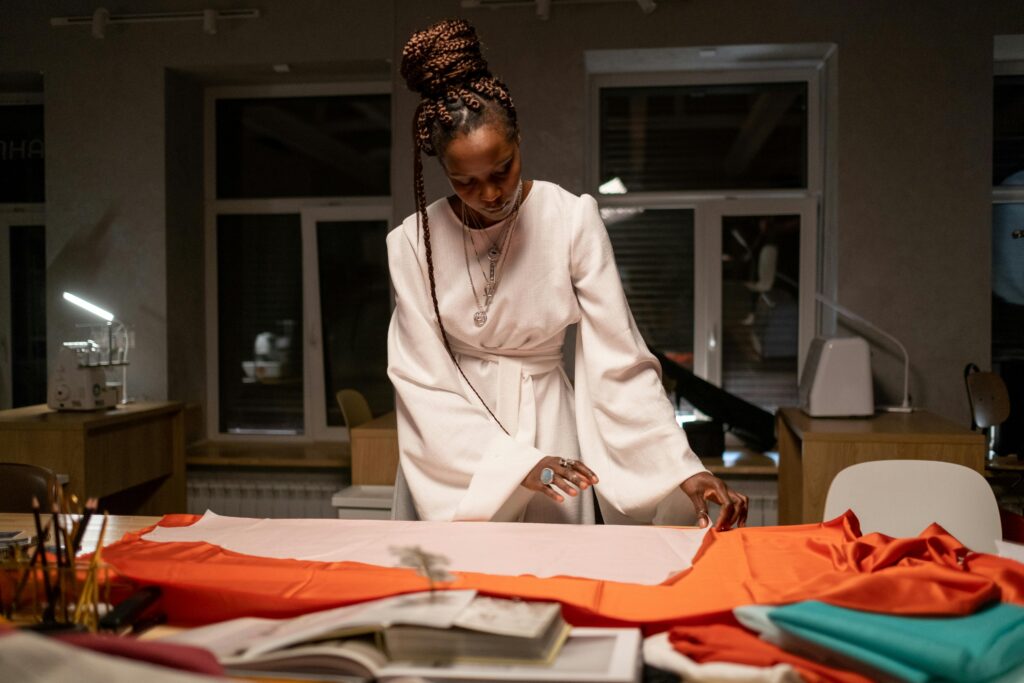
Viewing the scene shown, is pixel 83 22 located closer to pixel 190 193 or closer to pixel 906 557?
pixel 190 193

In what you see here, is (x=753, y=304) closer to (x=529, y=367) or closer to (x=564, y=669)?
(x=529, y=367)

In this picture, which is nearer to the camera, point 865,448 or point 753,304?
point 865,448

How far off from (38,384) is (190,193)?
1.41 metres

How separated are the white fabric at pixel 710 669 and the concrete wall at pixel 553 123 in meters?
3.36

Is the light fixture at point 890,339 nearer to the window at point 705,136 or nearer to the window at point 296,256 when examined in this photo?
the window at point 705,136

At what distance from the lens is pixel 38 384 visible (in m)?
4.96

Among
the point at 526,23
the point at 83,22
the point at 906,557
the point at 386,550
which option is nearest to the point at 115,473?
the point at 83,22

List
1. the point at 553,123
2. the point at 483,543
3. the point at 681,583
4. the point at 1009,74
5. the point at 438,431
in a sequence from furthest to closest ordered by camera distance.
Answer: the point at 1009,74 → the point at 553,123 → the point at 438,431 → the point at 483,543 → the point at 681,583

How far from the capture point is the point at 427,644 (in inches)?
35.3

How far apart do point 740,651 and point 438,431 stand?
79 cm

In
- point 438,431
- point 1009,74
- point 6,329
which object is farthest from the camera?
point 6,329

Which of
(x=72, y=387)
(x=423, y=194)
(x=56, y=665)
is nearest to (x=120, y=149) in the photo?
(x=72, y=387)

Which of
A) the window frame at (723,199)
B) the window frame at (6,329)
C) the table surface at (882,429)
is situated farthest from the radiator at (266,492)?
the table surface at (882,429)

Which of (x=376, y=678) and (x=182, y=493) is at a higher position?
(x=376, y=678)
